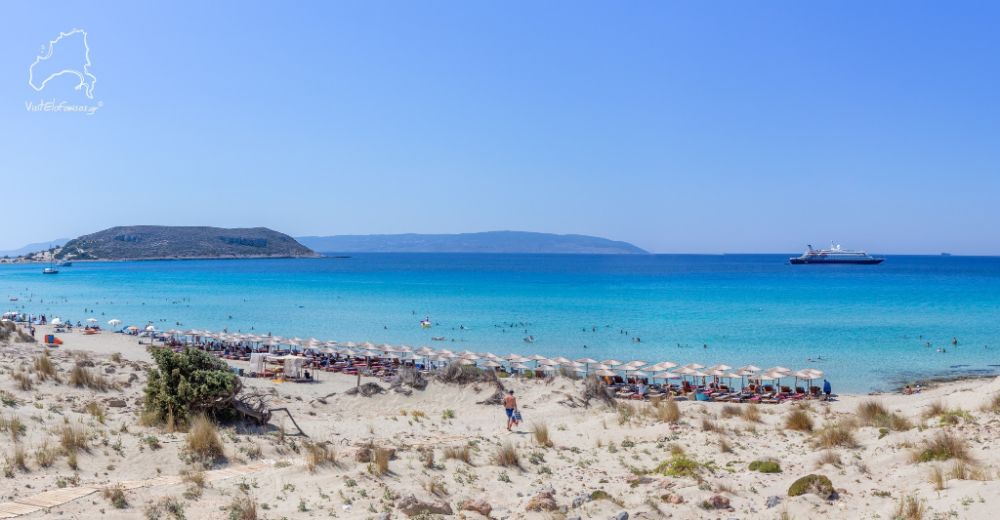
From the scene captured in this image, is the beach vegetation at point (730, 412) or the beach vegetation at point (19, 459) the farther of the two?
the beach vegetation at point (730, 412)

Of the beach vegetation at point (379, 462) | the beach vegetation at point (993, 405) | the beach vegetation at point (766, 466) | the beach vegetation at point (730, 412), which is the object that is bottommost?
the beach vegetation at point (730, 412)

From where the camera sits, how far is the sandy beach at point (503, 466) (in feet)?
30.5

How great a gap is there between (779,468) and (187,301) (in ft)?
218

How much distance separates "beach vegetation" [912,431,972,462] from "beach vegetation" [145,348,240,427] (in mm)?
12962

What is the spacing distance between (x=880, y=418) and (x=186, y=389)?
14671 mm

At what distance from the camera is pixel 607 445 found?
1450 centimetres

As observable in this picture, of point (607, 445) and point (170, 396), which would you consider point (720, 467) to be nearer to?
point (607, 445)

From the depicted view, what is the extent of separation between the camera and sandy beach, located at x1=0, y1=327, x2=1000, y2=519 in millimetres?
9305

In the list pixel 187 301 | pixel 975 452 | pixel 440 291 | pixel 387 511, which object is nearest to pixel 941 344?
pixel 975 452

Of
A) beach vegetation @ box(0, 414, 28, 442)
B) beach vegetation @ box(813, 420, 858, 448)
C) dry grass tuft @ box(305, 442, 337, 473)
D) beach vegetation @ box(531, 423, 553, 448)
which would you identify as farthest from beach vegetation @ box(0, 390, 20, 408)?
beach vegetation @ box(813, 420, 858, 448)

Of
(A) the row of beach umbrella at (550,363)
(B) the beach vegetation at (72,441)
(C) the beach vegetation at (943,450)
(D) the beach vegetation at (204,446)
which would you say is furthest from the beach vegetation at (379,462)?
(A) the row of beach umbrella at (550,363)

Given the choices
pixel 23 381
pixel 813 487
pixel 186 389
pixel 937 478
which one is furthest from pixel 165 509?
pixel 937 478

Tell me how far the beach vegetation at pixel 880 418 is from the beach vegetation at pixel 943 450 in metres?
2.35

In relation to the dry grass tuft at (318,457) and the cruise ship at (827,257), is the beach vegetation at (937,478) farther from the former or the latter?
the cruise ship at (827,257)
